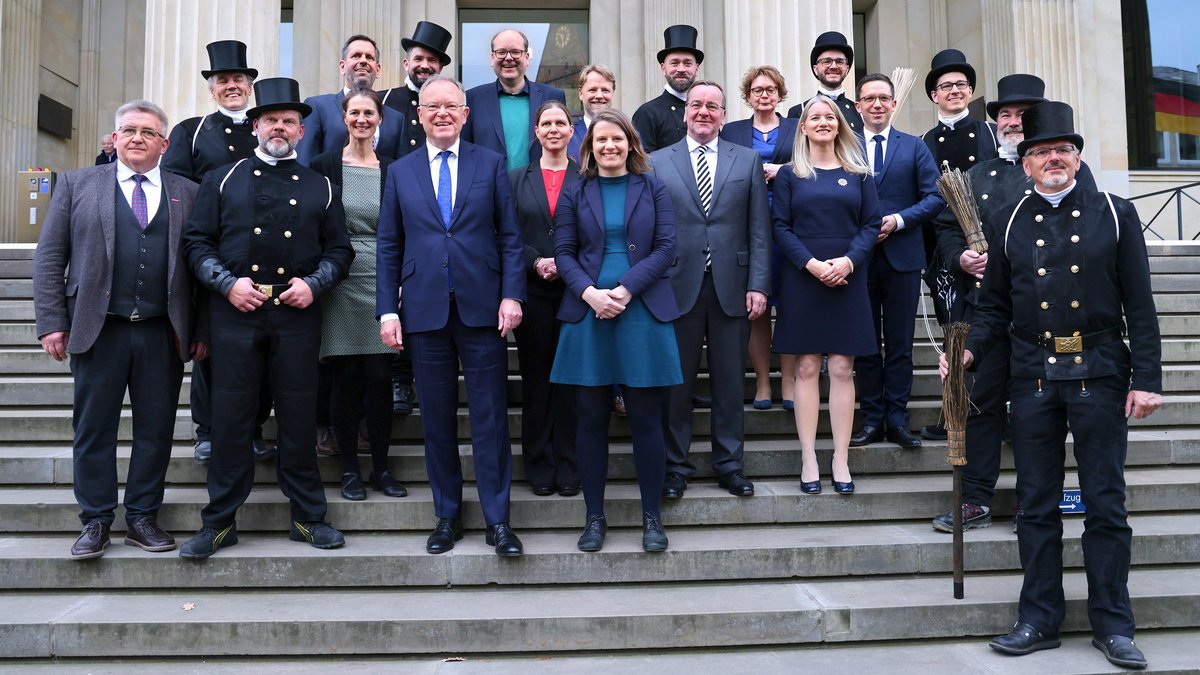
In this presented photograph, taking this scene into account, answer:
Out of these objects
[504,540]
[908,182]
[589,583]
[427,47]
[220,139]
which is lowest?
[589,583]

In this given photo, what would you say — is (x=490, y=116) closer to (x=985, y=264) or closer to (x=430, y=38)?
(x=430, y=38)

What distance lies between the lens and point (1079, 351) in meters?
4.11

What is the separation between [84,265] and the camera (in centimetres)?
473

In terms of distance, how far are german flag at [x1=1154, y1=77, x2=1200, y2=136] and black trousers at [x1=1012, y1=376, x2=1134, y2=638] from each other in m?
13.9

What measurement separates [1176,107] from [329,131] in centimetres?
1516

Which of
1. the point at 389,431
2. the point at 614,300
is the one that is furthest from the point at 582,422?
the point at 389,431

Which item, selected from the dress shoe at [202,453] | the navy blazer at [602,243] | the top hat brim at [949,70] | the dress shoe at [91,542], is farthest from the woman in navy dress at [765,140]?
the dress shoe at [91,542]

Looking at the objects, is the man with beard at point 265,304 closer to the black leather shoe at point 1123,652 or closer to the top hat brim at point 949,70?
the black leather shoe at point 1123,652

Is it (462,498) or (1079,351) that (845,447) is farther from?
(462,498)

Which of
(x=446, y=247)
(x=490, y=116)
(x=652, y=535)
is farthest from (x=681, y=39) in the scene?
(x=652, y=535)

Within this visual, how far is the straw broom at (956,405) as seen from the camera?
4.45 m

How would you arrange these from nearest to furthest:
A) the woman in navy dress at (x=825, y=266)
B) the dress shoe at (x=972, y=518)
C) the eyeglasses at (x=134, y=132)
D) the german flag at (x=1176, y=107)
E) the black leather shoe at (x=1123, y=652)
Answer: the black leather shoe at (x=1123, y=652), the eyeglasses at (x=134, y=132), the dress shoe at (x=972, y=518), the woman in navy dress at (x=825, y=266), the german flag at (x=1176, y=107)

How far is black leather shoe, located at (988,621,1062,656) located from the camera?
13.5 ft

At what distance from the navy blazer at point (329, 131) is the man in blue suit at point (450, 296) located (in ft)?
3.41
